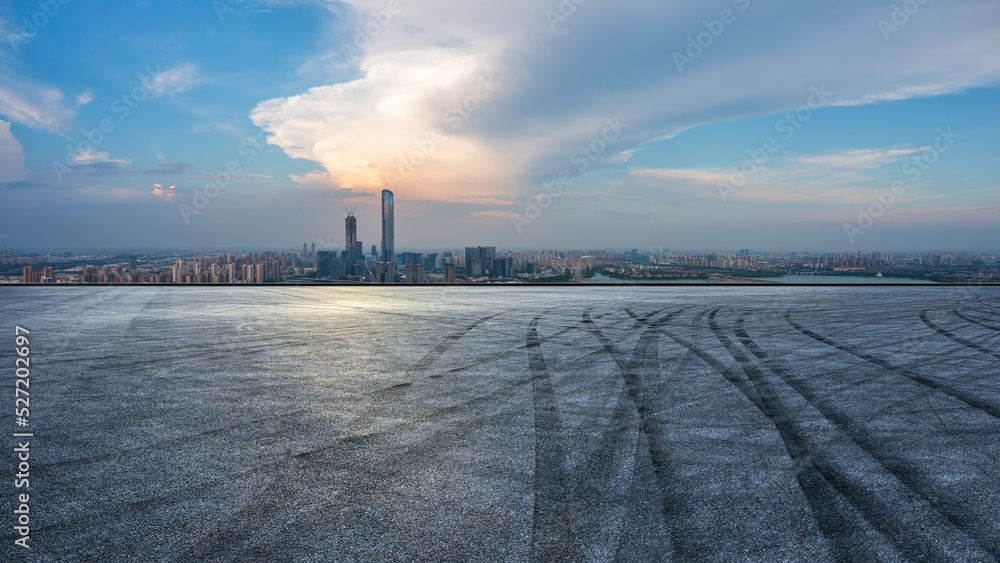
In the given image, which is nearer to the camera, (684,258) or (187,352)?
(187,352)

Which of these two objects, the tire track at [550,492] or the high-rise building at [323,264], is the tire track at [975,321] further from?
the high-rise building at [323,264]

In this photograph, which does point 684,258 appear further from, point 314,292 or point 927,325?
point 314,292

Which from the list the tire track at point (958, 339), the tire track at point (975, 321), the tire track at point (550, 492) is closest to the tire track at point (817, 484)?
the tire track at point (550, 492)

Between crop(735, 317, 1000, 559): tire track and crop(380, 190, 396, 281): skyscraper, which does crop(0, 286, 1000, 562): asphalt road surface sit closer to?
→ crop(735, 317, 1000, 559): tire track

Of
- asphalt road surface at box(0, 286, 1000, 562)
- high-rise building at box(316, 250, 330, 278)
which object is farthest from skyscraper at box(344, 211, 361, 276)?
asphalt road surface at box(0, 286, 1000, 562)

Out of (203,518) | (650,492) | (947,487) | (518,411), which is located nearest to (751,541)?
(650,492)

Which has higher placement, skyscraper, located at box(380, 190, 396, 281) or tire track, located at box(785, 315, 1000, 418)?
skyscraper, located at box(380, 190, 396, 281)

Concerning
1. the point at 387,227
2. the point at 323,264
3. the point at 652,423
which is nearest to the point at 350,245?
the point at 323,264
